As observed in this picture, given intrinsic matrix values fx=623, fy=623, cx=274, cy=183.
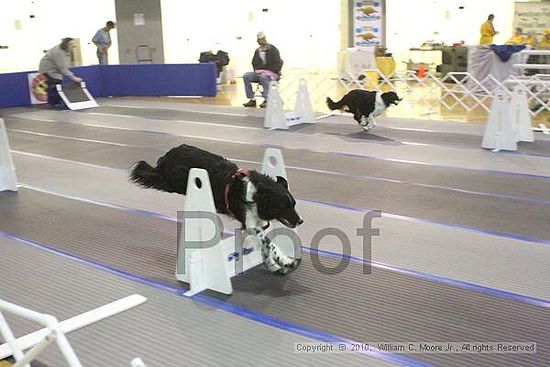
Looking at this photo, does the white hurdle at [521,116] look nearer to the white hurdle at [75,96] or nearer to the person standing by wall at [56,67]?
the white hurdle at [75,96]

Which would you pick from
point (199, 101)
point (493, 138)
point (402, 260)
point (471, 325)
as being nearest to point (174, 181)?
point (402, 260)

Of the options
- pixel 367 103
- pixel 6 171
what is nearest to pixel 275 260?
pixel 6 171

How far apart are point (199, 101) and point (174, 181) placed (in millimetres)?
9236

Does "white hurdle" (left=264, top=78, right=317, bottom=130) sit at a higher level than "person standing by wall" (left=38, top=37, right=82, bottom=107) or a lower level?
lower

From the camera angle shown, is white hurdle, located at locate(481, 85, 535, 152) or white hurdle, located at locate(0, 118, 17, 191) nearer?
white hurdle, located at locate(0, 118, 17, 191)

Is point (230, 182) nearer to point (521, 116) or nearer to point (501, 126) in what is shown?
point (501, 126)

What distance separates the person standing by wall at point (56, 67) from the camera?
12.0 metres

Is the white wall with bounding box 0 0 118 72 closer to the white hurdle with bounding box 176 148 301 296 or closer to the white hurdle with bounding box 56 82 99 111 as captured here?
the white hurdle with bounding box 56 82 99 111

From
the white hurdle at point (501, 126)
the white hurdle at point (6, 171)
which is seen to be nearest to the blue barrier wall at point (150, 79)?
the white hurdle at point (501, 126)

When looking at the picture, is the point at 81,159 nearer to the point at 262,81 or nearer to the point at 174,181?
the point at 174,181

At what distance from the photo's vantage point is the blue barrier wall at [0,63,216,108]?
13836 mm

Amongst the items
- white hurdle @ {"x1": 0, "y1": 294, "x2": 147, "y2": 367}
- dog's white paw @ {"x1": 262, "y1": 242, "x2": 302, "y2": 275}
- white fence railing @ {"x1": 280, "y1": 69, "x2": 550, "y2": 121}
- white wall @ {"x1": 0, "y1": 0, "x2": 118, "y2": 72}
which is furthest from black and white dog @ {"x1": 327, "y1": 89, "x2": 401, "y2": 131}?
white wall @ {"x1": 0, "y1": 0, "x2": 118, "y2": 72}

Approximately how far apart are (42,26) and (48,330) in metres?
17.3

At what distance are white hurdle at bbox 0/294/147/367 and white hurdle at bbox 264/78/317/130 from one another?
19.5 feet
